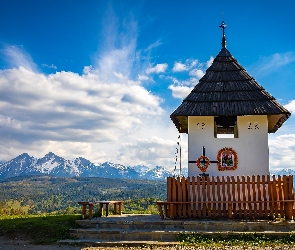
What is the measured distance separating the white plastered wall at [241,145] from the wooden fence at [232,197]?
5.20ft

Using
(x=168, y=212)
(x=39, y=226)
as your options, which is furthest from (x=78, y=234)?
(x=168, y=212)

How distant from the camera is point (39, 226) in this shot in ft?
46.8

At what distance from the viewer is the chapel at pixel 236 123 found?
16.0 m

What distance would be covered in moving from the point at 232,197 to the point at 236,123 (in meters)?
4.05

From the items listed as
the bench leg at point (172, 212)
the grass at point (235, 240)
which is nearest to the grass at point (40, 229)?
the bench leg at point (172, 212)

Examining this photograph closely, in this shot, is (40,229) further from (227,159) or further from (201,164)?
(227,159)

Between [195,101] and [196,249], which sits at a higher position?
[195,101]

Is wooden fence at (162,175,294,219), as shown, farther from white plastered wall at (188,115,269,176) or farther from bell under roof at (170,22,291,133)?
bell under roof at (170,22,291,133)

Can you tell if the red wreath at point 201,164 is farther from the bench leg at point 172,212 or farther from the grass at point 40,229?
the grass at point 40,229

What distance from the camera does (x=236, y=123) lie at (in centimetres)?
1708

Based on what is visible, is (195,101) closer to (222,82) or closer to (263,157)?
(222,82)

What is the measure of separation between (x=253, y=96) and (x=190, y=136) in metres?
3.12

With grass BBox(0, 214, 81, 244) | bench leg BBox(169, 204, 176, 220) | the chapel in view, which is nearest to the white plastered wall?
the chapel

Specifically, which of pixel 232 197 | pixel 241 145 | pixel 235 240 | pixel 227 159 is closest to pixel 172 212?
pixel 232 197
